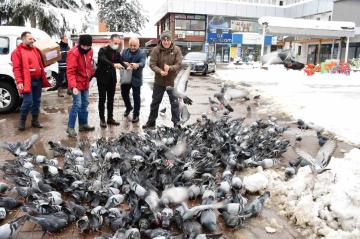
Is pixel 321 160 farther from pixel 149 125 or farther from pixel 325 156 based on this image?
pixel 149 125

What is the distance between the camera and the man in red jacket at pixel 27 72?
6.65m

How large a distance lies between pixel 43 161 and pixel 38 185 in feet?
3.39

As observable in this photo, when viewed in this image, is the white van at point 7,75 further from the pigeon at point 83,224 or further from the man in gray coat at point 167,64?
the pigeon at point 83,224

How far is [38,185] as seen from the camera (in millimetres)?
3809

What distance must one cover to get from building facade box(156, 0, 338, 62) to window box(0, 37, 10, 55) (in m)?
40.9

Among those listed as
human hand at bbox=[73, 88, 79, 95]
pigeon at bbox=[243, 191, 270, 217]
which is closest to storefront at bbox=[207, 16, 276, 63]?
human hand at bbox=[73, 88, 79, 95]

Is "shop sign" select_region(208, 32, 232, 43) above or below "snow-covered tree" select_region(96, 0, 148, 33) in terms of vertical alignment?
below

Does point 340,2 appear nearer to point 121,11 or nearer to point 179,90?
point 121,11

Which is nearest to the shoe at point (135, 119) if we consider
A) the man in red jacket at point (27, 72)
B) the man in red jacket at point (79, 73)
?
the man in red jacket at point (79, 73)

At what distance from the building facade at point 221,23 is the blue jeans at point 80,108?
42.2 m

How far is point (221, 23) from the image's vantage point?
170 feet

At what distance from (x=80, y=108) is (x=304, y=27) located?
2190 cm

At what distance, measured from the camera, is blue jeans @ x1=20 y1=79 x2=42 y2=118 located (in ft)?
22.6

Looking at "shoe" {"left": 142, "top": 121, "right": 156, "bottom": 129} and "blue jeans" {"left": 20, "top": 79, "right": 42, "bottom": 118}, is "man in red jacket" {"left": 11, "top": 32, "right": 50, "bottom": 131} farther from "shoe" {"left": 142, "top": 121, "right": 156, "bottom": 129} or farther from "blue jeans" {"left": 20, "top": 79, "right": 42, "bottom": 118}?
"shoe" {"left": 142, "top": 121, "right": 156, "bottom": 129}
